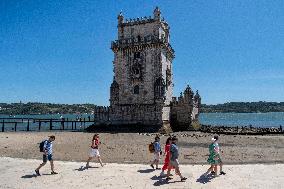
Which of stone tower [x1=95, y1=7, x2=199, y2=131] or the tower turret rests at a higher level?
the tower turret

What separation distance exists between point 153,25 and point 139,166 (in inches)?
1542

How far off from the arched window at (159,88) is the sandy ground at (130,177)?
34.0 metres

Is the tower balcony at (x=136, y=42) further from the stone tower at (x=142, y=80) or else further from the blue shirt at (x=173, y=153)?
the blue shirt at (x=173, y=153)

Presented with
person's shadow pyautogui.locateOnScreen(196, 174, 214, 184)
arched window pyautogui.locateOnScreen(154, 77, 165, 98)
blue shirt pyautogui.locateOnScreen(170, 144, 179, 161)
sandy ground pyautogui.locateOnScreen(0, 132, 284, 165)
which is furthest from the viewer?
arched window pyautogui.locateOnScreen(154, 77, 165, 98)

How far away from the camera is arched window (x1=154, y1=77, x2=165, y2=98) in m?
49.4

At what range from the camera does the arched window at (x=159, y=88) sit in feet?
162

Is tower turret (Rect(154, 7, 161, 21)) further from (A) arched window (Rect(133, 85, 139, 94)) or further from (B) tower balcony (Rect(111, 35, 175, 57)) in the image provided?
(A) arched window (Rect(133, 85, 139, 94))

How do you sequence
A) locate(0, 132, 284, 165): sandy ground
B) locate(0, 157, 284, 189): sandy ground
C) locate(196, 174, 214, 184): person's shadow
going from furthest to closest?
locate(0, 132, 284, 165): sandy ground, locate(196, 174, 214, 184): person's shadow, locate(0, 157, 284, 189): sandy ground

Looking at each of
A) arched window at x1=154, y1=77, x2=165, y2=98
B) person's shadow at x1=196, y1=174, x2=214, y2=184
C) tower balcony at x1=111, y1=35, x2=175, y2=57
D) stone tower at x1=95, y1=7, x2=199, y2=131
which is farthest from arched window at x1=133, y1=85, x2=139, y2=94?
person's shadow at x1=196, y1=174, x2=214, y2=184

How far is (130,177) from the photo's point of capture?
13.0m

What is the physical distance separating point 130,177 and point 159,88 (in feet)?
121

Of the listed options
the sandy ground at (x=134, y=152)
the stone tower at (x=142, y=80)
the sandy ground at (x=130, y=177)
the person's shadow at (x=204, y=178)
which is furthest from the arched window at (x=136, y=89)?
the person's shadow at (x=204, y=178)

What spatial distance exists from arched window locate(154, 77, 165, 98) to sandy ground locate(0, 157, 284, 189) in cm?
3401

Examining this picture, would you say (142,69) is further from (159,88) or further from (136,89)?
(159,88)
